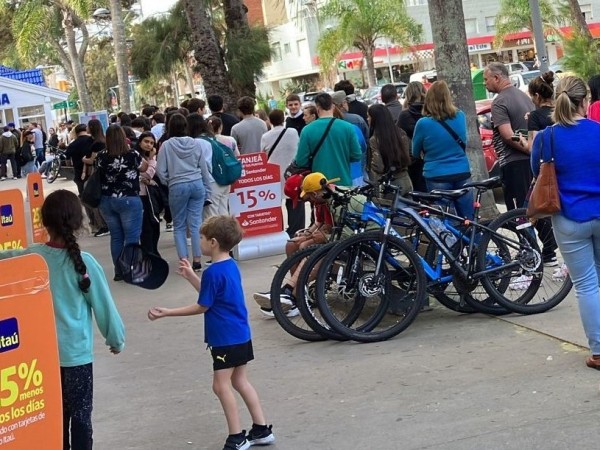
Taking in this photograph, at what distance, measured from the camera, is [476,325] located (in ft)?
23.6

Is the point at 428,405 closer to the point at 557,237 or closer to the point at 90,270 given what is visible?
the point at 557,237

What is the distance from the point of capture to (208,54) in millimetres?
18391

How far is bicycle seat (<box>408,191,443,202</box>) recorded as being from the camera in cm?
734

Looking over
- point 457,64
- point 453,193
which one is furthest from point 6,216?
point 457,64

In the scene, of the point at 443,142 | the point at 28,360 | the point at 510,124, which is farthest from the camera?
the point at 510,124

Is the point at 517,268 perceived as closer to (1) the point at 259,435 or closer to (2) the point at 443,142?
(2) the point at 443,142

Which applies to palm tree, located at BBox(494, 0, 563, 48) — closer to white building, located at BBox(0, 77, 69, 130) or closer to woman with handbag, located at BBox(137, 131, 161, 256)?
white building, located at BBox(0, 77, 69, 130)

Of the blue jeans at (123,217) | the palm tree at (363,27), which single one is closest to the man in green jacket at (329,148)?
the blue jeans at (123,217)

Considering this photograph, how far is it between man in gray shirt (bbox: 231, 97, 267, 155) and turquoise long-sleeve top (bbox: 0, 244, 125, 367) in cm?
795

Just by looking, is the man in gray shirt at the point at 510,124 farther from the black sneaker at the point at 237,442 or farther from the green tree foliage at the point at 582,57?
the green tree foliage at the point at 582,57

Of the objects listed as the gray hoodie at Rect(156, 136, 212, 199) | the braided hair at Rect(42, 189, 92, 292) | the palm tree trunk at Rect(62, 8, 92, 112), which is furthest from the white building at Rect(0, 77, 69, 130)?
the braided hair at Rect(42, 189, 92, 292)

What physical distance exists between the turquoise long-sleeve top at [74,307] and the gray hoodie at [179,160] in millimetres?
5968

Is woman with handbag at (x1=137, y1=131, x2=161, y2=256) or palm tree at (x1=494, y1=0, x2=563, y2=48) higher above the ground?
palm tree at (x1=494, y1=0, x2=563, y2=48)

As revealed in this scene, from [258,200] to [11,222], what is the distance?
4.28 m
